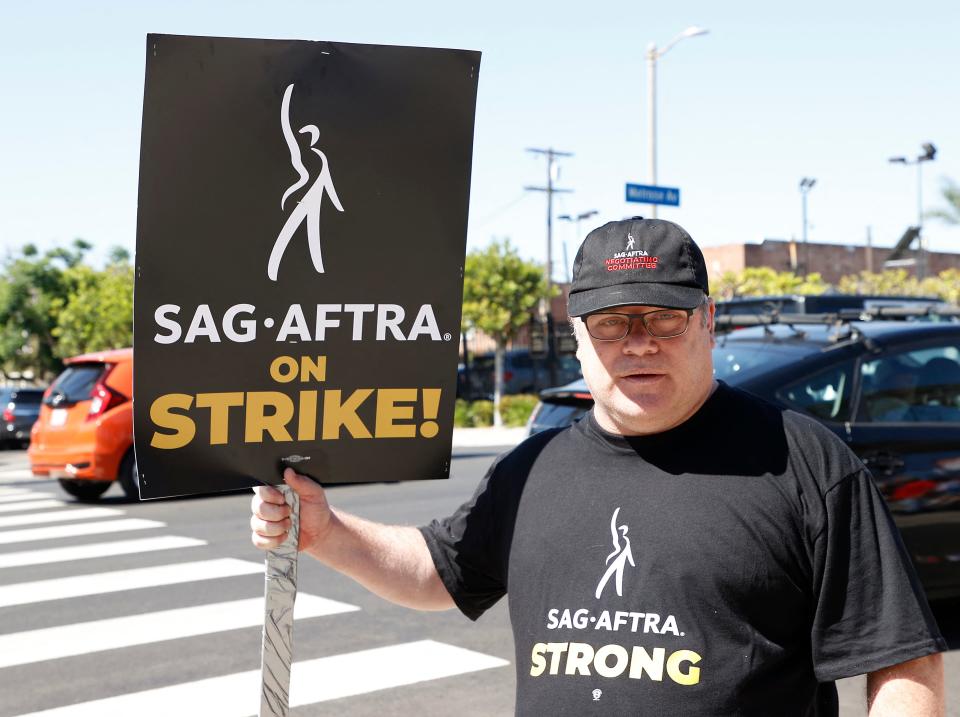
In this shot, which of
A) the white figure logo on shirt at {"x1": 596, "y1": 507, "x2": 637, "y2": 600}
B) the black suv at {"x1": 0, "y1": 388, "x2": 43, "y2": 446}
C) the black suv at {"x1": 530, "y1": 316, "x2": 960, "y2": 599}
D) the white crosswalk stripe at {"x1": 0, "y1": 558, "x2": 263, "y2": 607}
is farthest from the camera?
the black suv at {"x1": 0, "y1": 388, "x2": 43, "y2": 446}

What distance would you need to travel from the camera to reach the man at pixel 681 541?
2.16m

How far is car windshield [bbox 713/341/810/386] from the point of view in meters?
6.26

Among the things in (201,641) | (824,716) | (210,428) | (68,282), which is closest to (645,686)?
(824,716)

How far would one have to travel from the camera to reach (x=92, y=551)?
9961 mm

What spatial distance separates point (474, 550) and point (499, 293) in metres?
28.0

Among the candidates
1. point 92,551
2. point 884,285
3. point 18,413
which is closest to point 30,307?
point 18,413

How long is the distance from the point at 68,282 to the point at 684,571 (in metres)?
50.1

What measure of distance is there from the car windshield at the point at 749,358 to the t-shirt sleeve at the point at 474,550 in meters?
3.62

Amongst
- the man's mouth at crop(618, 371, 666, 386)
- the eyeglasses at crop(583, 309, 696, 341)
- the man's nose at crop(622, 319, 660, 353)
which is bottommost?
the man's mouth at crop(618, 371, 666, 386)

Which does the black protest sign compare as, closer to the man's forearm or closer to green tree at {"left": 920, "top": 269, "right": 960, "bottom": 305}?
the man's forearm

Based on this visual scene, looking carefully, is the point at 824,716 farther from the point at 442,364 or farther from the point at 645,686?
the point at 442,364

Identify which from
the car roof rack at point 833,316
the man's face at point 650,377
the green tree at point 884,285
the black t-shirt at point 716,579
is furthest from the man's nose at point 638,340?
the green tree at point 884,285

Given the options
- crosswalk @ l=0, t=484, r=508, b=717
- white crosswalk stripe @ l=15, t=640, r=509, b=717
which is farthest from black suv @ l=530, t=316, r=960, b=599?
crosswalk @ l=0, t=484, r=508, b=717

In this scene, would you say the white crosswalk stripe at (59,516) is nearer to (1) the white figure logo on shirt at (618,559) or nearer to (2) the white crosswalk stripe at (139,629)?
(2) the white crosswalk stripe at (139,629)
